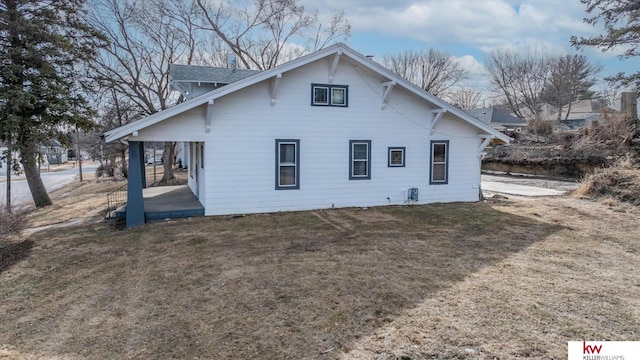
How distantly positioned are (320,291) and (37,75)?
13.1m

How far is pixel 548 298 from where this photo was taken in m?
4.82

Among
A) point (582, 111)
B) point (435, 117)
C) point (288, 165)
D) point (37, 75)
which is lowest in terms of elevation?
point (288, 165)

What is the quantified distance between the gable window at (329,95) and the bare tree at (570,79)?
1492 inches

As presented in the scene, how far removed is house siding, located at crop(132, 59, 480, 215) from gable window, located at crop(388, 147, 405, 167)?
0.50 ft

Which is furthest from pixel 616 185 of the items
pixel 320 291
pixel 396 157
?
pixel 320 291

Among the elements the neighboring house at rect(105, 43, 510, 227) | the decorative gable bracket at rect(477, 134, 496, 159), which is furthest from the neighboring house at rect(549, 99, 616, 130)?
the neighboring house at rect(105, 43, 510, 227)

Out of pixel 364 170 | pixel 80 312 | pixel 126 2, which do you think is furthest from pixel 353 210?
pixel 126 2

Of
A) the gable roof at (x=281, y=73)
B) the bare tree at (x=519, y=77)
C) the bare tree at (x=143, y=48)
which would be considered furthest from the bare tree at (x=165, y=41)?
the bare tree at (x=519, y=77)

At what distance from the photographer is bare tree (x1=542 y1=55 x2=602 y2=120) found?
40312mm

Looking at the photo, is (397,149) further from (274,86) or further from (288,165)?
(274,86)

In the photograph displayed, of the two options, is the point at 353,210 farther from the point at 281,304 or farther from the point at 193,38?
the point at 193,38

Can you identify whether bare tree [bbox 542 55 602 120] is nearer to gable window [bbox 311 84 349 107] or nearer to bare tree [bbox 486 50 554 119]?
bare tree [bbox 486 50 554 119]

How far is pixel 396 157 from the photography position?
1182 cm

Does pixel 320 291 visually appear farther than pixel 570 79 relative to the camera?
No
